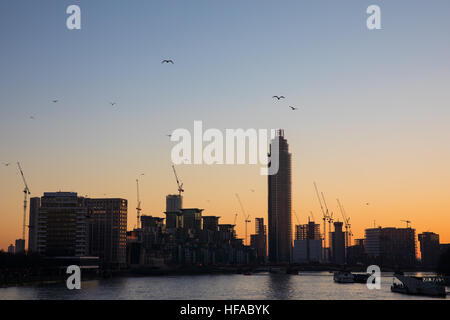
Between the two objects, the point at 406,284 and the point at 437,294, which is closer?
the point at 437,294
